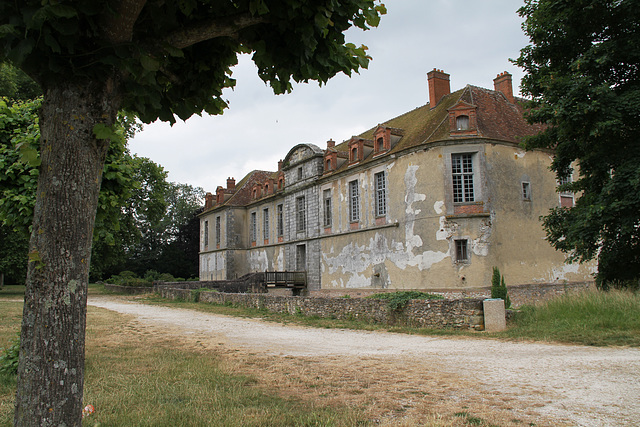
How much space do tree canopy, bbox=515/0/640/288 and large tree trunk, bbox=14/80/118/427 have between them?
14.1 metres

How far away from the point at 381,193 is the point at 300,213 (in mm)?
9531

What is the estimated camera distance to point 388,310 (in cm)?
1366

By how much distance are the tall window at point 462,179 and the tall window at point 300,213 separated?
526 inches

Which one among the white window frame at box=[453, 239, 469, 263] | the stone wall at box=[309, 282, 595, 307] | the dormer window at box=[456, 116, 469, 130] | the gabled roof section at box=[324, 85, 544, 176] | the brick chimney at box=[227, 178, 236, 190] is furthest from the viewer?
the brick chimney at box=[227, 178, 236, 190]

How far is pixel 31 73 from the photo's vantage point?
350 cm

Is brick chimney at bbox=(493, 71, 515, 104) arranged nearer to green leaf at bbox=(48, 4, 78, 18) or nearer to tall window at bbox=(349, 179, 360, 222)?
tall window at bbox=(349, 179, 360, 222)

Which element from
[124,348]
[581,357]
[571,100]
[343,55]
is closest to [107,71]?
[343,55]

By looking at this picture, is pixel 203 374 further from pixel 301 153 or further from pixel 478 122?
pixel 301 153

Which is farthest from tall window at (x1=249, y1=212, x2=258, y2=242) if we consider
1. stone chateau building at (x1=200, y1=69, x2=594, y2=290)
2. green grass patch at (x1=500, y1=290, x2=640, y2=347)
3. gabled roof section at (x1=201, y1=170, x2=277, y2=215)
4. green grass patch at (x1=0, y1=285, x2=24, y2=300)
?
green grass patch at (x1=500, y1=290, x2=640, y2=347)

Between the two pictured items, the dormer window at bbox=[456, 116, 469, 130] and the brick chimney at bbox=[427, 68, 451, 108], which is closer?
the dormer window at bbox=[456, 116, 469, 130]

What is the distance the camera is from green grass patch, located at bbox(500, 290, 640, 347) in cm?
961

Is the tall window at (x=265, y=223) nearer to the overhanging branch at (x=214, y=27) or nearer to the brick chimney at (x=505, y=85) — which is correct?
the brick chimney at (x=505, y=85)

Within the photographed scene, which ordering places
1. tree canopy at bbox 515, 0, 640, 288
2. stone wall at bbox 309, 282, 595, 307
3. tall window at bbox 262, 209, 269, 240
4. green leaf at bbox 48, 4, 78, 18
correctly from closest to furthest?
green leaf at bbox 48, 4, 78, 18, tree canopy at bbox 515, 0, 640, 288, stone wall at bbox 309, 282, 595, 307, tall window at bbox 262, 209, 269, 240

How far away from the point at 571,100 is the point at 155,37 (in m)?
13.6
